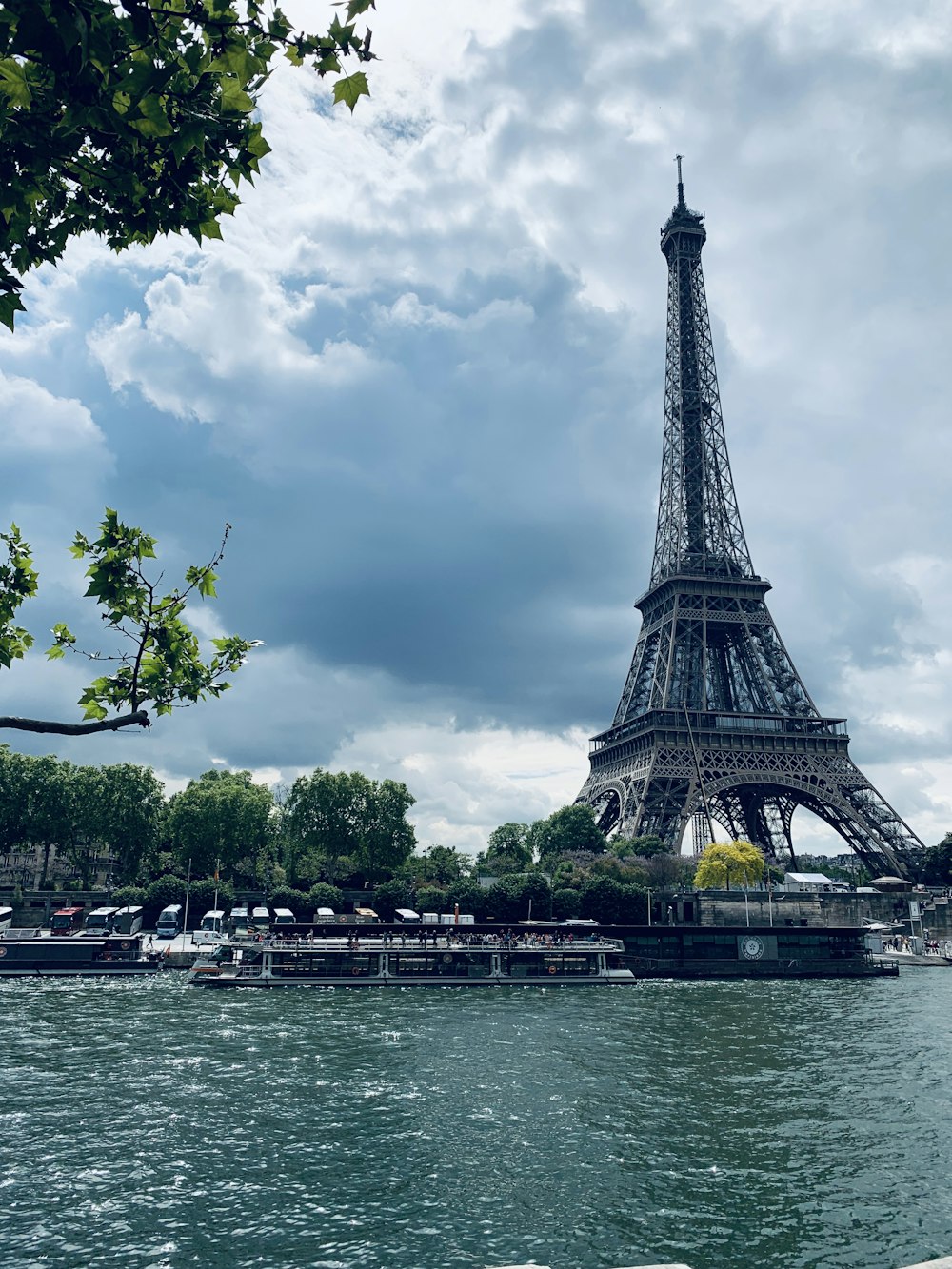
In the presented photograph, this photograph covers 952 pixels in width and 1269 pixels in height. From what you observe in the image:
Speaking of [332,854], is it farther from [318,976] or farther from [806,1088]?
[806,1088]

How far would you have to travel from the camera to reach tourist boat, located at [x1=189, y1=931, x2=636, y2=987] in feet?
219

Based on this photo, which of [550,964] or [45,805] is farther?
[45,805]

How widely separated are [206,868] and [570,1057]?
8157 cm

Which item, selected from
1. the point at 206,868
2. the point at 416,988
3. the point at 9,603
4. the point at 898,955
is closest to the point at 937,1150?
the point at 9,603

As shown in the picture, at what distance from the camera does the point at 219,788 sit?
114m

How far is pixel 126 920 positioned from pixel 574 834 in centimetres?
5842

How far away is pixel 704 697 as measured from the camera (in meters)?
118

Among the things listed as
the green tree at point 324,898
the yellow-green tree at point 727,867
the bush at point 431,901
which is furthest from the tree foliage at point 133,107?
the yellow-green tree at point 727,867

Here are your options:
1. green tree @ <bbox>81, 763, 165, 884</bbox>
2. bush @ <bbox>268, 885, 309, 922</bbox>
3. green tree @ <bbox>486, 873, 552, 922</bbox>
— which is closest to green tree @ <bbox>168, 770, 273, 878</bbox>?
green tree @ <bbox>81, 763, 165, 884</bbox>

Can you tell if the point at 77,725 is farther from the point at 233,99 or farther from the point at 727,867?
the point at 727,867

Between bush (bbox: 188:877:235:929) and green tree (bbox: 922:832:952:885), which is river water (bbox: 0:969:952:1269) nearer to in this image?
bush (bbox: 188:877:235:929)

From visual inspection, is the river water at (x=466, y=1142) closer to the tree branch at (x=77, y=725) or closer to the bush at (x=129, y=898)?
the tree branch at (x=77, y=725)

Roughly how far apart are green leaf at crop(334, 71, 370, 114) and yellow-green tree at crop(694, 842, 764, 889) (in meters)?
105

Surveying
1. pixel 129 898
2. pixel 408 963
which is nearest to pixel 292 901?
pixel 129 898
